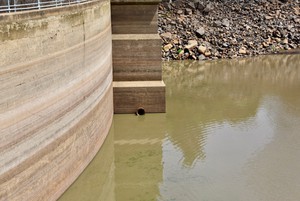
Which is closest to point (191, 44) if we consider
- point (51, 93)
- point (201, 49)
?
point (201, 49)

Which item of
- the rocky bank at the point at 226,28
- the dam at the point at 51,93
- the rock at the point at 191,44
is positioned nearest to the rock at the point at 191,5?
the rocky bank at the point at 226,28

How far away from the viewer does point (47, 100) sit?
31.1 feet

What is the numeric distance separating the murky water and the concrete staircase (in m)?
0.62

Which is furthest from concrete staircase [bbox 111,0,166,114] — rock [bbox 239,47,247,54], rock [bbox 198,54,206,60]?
rock [bbox 239,47,247,54]

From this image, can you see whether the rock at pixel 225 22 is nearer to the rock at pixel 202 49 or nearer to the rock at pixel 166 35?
the rock at pixel 202 49

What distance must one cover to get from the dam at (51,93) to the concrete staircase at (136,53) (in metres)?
1.35

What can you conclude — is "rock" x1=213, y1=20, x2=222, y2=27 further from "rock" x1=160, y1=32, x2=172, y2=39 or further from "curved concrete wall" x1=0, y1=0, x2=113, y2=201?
"curved concrete wall" x1=0, y1=0, x2=113, y2=201

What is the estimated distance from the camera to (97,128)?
13406mm

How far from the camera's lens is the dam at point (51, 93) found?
8.10m

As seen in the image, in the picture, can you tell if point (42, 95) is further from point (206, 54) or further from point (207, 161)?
point (206, 54)

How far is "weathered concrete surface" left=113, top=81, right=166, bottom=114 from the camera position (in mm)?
17312

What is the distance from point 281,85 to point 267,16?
1380cm

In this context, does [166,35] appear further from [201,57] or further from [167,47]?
[201,57]

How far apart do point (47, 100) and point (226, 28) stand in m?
25.2
